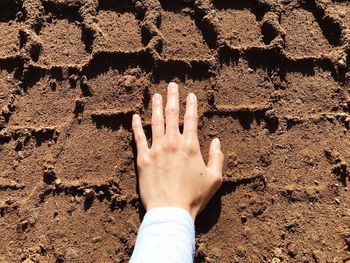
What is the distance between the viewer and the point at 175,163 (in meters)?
1.68

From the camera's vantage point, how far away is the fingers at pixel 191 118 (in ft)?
5.63

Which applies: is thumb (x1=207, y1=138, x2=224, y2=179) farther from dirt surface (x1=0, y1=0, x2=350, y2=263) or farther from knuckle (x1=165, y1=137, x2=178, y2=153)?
knuckle (x1=165, y1=137, x2=178, y2=153)

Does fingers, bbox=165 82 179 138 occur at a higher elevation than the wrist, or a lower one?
higher

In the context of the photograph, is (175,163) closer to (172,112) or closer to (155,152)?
(155,152)

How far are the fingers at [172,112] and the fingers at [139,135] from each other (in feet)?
0.33

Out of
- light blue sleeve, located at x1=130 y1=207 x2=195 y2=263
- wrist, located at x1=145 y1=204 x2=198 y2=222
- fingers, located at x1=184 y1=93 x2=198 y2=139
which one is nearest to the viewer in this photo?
light blue sleeve, located at x1=130 y1=207 x2=195 y2=263

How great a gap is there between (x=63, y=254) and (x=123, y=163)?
419mm

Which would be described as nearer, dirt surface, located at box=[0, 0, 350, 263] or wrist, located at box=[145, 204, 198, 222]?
wrist, located at box=[145, 204, 198, 222]

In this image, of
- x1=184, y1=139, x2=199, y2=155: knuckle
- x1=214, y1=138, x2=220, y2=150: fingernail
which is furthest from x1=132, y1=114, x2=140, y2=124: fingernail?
x1=214, y1=138, x2=220, y2=150: fingernail

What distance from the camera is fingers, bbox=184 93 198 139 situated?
67.5 inches

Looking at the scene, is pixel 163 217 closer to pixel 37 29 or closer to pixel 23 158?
pixel 23 158

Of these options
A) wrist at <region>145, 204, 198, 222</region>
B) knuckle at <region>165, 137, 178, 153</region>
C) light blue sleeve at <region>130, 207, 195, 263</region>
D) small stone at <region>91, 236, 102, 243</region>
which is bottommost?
small stone at <region>91, 236, 102, 243</region>

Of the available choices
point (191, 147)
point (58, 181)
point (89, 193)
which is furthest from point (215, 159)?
point (58, 181)

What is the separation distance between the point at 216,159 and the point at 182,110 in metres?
0.25
